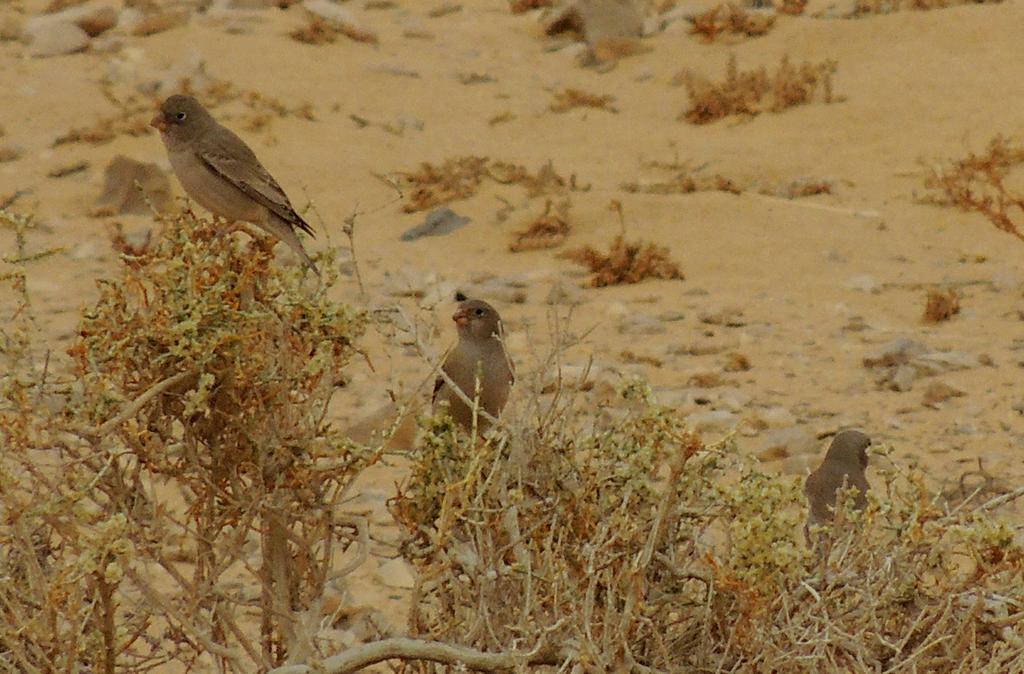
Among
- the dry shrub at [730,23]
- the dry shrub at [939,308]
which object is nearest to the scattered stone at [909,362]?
the dry shrub at [939,308]

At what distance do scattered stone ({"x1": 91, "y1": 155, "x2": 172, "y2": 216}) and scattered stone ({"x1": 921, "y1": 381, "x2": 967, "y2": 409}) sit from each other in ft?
17.9

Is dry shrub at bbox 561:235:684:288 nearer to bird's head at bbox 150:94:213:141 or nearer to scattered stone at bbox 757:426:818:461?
scattered stone at bbox 757:426:818:461

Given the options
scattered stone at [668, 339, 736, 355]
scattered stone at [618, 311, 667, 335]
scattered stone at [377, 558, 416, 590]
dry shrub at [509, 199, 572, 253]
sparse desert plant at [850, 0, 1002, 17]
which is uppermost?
scattered stone at [377, 558, 416, 590]

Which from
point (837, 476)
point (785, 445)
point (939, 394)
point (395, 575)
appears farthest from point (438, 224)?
point (837, 476)

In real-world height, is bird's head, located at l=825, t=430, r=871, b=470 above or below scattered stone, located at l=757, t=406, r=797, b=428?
→ above

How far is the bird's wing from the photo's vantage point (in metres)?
5.20

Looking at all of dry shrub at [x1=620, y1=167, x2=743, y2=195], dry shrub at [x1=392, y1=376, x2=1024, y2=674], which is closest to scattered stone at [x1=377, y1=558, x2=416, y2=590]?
dry shrub at [x1=392, y1=376, x2=1024, y2=674]

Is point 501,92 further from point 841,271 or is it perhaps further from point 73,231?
point 841,271

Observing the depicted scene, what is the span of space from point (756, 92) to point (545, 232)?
12.8 feet

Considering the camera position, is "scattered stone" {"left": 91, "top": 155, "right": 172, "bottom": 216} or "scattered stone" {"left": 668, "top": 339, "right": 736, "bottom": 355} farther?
"scattered stone" {"left": 91, "top": 155, "right": 172, "bottom": 216}

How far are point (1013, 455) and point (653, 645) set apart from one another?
3.33 meters

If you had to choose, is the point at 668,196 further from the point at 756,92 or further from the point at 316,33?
the point at 316,33

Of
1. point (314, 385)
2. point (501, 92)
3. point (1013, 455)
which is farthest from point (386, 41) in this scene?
point (314, 385)

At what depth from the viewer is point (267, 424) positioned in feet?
11.5
